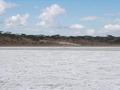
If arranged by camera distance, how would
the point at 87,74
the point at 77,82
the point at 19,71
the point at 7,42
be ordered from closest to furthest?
1. the point at 77,82
2. the point at 87,74
3. the point at 19,71
4. the point at 7,42

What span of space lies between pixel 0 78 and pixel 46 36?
58.8m

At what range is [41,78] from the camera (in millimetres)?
13055

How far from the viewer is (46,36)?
2825 inches

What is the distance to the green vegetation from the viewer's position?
64.1 m

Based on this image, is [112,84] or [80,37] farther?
[80,37]

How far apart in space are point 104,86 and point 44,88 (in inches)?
73.3

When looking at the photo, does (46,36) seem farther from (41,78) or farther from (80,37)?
(41,78)

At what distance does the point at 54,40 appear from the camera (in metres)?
69.5

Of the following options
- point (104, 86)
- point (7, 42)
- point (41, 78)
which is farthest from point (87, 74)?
point (7, 42)

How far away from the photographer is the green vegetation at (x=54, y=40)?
210 ft

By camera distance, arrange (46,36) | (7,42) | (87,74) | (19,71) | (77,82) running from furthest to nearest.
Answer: (46,36) → (7,42) → (19,71) → (87,74) → (77,82)

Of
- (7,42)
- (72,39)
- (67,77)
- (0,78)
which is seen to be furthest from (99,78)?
(72,39)

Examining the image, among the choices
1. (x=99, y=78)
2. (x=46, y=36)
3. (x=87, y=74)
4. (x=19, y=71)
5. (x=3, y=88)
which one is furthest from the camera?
(x=46, y=36)

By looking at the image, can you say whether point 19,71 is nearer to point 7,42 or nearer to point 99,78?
point 99,78
